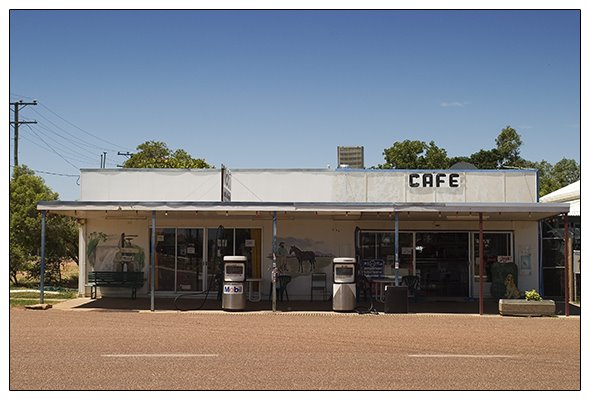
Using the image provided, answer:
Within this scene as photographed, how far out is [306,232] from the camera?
21.9m

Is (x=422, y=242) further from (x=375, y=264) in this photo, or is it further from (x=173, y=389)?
(x=173, y=389)

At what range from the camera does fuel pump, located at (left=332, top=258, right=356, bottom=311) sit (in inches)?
703

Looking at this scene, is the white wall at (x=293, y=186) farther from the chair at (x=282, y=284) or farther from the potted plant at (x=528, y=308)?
the potted plant at (x=528, y=308)

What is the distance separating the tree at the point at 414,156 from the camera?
56.4 m

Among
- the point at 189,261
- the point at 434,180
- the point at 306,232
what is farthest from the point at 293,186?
the point at 434,180

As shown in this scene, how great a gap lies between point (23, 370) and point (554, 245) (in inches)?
731

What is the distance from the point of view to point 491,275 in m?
22.0

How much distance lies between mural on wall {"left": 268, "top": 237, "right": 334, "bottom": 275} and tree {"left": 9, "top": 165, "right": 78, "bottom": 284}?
11.0 metres

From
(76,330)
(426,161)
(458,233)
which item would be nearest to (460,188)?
(458,233)

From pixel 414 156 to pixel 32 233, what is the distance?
34.5 metres

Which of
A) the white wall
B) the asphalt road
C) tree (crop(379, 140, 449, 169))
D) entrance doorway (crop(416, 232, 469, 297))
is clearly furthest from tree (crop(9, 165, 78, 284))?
tree (crop(379, 140, 449, 169))

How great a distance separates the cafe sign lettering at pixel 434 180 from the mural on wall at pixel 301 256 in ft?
10.7

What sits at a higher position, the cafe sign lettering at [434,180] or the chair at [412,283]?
the cafe sign lettering at [434,180]

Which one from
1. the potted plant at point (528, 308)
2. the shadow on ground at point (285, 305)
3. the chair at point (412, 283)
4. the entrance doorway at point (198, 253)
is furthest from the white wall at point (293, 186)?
the potted plant at point (528, 308)
